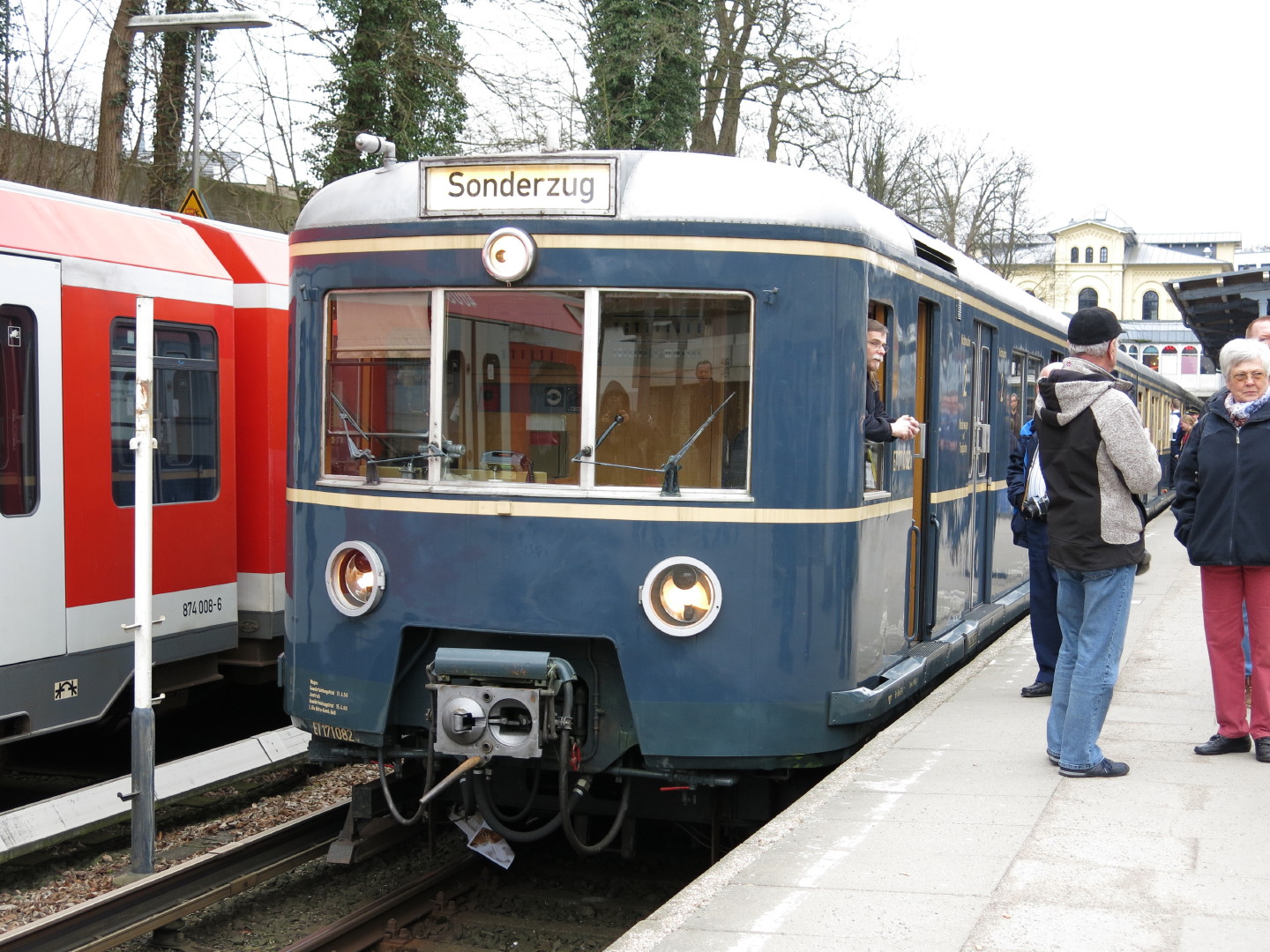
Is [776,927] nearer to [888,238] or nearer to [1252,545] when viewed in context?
[1252,545]

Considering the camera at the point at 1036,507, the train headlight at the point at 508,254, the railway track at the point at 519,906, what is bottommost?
the railway track at the point at 519,906

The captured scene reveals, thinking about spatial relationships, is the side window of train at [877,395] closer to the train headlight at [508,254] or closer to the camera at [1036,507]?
the camera at [1036,507]

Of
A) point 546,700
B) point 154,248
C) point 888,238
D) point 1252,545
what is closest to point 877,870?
point 546,700

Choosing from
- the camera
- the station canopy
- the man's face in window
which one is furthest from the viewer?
the station canopy

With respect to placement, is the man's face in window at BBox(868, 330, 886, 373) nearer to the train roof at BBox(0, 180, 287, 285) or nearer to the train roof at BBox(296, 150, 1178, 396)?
the train roof at BBox(296, 150, 1178, 396)

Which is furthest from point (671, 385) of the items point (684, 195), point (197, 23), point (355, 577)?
point (197, 23)

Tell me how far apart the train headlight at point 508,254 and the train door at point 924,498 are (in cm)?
236

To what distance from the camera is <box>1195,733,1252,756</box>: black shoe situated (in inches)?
233

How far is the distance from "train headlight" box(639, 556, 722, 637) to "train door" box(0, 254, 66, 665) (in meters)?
3.48

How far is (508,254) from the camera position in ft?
17.5

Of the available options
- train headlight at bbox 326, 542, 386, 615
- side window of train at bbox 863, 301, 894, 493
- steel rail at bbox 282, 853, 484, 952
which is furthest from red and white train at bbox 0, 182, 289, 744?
side window of train at bbox 863, 301, 894, 493

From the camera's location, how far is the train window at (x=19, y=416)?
22.3 feet

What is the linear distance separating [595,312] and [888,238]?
147 cm

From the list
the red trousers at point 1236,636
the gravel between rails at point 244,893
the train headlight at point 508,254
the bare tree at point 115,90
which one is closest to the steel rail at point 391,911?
the gravel between rails at point 244,893
